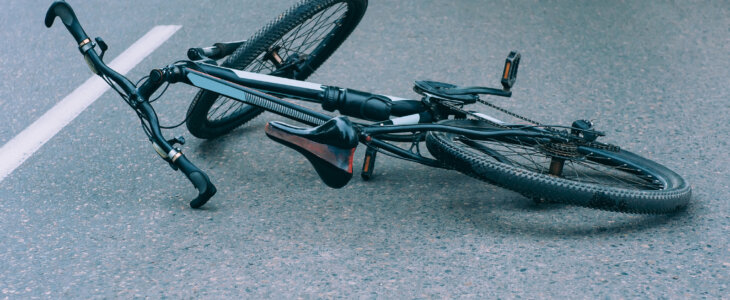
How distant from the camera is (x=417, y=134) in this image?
119 inches

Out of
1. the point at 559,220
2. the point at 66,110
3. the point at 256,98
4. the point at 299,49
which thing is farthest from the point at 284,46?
the point at 559,220

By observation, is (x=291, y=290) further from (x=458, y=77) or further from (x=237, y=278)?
(x=458, y=77)

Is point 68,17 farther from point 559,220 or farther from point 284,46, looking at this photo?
point 559,220

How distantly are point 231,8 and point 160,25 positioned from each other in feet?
2.04

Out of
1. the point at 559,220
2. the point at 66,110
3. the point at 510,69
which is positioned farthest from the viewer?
the point at 66,110

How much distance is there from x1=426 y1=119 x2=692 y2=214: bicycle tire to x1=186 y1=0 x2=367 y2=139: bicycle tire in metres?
0.88

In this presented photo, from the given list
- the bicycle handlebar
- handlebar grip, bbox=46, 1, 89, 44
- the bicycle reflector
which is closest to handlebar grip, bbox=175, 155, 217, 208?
the bicycle handlebar

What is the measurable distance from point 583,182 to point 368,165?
0.99 m

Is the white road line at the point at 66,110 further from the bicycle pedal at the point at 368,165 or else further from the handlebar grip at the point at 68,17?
the bicycle pedal at the point at 368,165

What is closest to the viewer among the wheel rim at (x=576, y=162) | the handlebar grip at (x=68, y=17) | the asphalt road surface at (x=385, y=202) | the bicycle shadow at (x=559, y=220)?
the asphalt road surface at (x=385, y=202)

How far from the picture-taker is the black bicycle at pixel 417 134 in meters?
2.54

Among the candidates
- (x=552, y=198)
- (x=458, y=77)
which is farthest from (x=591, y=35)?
(x=552, y=198)

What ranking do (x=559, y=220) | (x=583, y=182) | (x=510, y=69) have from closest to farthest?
1. (x=583, y=182)
2. (x=559, y=220)
3. (x=510, y=69)

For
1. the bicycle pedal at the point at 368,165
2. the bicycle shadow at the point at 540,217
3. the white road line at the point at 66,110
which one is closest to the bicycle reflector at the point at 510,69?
the bicycle shadow at the point at 540,217
